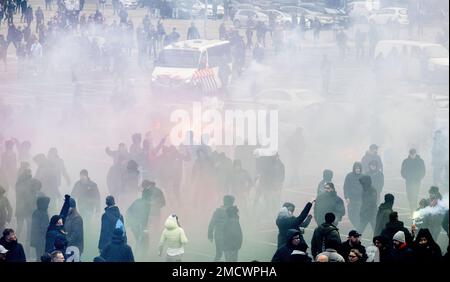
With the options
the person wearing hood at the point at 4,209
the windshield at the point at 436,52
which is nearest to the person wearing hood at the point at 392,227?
the person wearing hood at the point at 4,209

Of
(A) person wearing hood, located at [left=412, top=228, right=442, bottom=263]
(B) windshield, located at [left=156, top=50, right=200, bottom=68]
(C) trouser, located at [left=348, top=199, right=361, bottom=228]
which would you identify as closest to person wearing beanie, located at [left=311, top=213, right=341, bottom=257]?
(A) person wearing hood, located at [left=412, top=228, right=442, bottom=263]

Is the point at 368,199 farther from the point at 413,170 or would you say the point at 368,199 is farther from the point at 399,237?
the point at 399,237

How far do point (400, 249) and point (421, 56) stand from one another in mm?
20198

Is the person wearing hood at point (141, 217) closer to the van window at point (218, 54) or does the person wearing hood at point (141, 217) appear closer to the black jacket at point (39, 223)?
the black jacket at point (39, 223)

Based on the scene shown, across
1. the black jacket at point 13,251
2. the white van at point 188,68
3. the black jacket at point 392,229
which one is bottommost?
the white van at point 188,68

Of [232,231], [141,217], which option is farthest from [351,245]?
[141,217]

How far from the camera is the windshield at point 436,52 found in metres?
33.0

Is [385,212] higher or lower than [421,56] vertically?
higher

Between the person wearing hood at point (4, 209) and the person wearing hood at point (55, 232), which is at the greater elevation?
the person wearing hood at point (55, 232)

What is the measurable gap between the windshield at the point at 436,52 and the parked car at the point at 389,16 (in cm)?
812

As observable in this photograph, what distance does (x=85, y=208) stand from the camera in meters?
18.2

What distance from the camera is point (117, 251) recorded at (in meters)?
13.9

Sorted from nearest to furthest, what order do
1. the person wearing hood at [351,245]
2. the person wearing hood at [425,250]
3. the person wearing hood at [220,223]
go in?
1. the person wearing hood at [425,250]
2. the person wearing hood at [351,245]
3. the person wearing hood at [220,223]

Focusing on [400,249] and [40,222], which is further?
[40,222]
